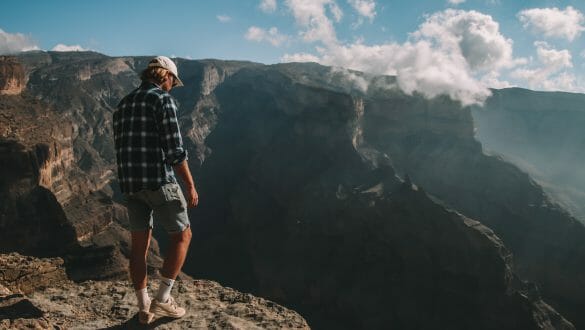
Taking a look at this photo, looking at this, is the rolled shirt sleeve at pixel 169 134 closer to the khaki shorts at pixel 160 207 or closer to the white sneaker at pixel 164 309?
the khaki shorts at pixel 160 207

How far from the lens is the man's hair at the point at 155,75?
4.26 meters

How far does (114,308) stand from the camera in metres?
5.27

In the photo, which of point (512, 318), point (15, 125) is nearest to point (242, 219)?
point (15, 125)

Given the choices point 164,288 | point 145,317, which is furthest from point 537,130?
point 145,317

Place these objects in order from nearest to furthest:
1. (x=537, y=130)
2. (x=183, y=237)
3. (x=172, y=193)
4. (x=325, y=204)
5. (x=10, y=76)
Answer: (x=172, y=193)
(x=183, y=237)
(x=10, y=76)
(x=325, y=204)
(x=537, y=130)

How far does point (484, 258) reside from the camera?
40.2 meters

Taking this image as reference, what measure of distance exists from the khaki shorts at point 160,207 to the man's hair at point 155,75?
3.60ft

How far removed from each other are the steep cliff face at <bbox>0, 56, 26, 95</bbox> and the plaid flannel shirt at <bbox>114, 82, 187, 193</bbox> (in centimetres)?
4400

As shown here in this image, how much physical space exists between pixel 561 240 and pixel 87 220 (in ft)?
187

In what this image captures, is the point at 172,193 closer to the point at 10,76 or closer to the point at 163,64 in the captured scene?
the point at 163,64

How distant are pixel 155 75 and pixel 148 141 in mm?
752

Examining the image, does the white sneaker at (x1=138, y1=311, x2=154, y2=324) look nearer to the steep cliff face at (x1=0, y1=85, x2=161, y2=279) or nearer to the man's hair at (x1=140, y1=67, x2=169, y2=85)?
the man's hair at (x1=140, y1=67, x2=169, y2=85)

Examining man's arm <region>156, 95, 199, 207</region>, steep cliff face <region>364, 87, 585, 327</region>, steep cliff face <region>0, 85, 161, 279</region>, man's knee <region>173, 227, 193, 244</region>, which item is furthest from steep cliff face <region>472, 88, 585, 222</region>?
man's arm <region>156, 95, 199, 207</region>

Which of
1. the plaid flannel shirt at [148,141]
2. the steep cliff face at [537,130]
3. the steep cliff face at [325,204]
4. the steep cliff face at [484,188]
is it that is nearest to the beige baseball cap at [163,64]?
the plaid flannel shirt at [148,141]
